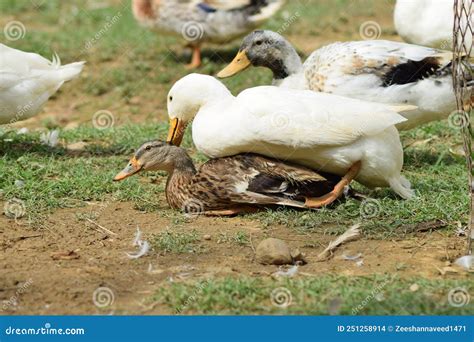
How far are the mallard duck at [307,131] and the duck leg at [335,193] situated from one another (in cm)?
4

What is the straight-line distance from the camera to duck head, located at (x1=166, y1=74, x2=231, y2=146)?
6598 mm

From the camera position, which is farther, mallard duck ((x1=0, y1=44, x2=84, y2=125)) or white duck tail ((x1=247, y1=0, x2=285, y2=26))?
white duck tail ((x1=247, y1=0, x2=285, y2=26))

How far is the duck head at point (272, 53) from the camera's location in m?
7.96

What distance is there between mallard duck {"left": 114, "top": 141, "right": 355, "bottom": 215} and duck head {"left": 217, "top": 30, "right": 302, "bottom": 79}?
1.76 metres

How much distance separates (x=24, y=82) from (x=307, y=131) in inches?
111

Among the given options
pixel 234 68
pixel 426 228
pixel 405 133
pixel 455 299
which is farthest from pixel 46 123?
pixel 455 299

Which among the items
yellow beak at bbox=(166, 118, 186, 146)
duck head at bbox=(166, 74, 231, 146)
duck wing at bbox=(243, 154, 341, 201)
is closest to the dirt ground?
duck wing at bbox=(243, 154, 341, 201)

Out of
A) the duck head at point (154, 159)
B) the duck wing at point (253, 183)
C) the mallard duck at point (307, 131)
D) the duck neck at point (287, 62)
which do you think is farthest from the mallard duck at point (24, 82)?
the duck wing at point (253, 183)

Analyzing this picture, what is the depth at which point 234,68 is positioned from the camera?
8.22 metres

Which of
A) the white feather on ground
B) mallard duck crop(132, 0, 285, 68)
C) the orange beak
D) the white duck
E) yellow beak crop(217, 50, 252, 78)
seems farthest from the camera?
mallard duck crop(132, 0, 285, 68)

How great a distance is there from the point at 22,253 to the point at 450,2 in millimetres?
5056

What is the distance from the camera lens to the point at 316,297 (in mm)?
4797

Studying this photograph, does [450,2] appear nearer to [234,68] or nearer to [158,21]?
[234,68]

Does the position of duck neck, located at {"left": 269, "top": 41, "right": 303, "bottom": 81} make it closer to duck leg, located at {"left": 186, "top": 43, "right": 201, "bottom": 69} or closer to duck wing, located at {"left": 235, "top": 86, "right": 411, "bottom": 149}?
duck wing, located at {"left": 235, "top": 86, "right": 411, "bottom": 149}
